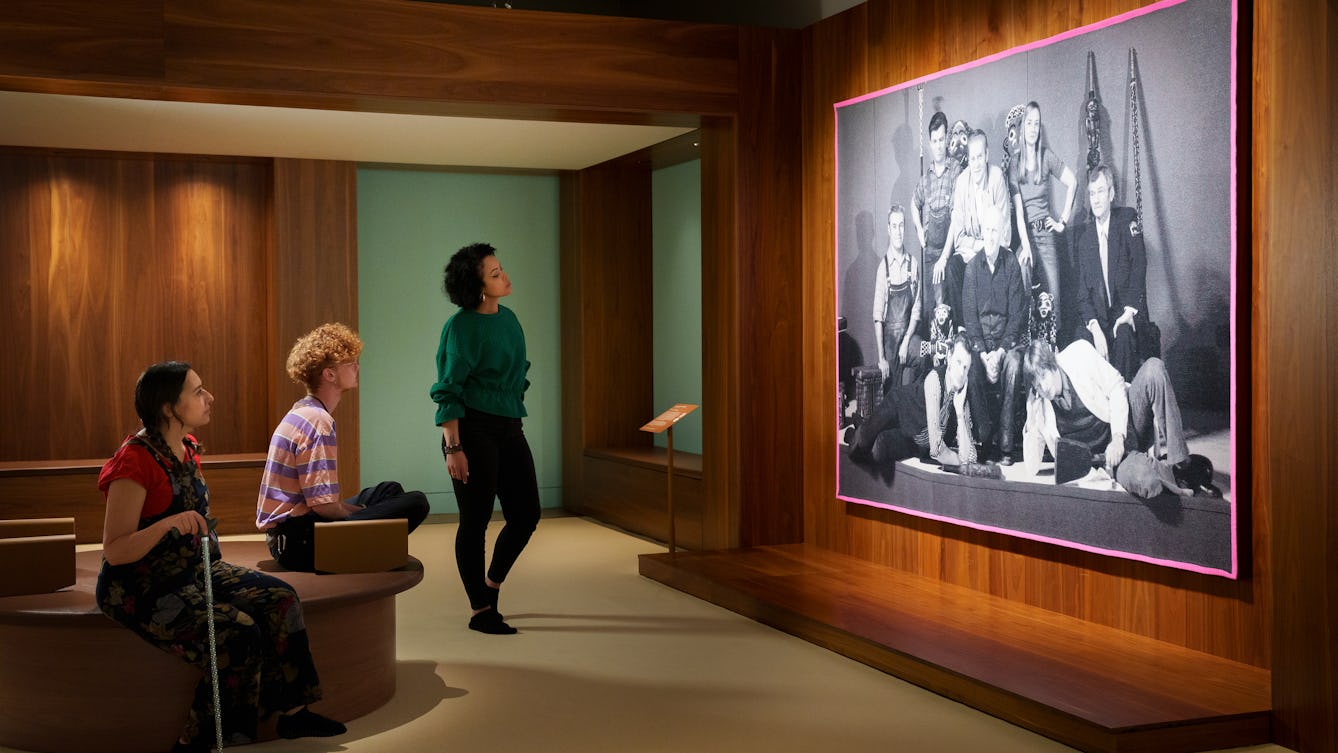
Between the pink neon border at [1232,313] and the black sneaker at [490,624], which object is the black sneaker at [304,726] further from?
the pink neon border at [1232,313]

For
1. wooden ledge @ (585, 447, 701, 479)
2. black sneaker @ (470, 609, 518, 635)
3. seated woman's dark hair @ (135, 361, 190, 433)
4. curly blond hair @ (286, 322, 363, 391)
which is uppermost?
curly blond hair @ (286, 322, 363, 391)

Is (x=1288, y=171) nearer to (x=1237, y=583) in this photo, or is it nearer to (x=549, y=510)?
(x=1237, y=583)

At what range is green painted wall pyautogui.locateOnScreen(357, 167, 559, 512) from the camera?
8.91 meters

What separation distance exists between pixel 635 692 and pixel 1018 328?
1.94 meters

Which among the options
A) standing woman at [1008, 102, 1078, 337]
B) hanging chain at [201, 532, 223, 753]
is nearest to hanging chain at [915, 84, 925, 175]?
standing woman at [1008, 102, 1078, 337]

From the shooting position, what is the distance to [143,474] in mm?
3457

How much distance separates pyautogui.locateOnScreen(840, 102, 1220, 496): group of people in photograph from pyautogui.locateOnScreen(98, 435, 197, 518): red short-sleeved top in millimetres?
2976

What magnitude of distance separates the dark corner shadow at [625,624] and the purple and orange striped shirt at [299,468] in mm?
1317

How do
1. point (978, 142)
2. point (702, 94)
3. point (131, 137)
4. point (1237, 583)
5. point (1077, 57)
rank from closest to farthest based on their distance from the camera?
1. point (1237, 583)
2. point (1077, 57)
3. point (978, 142)
4. point (702, 94)
5. point (131, 137)

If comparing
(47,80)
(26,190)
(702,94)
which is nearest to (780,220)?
(702,94)

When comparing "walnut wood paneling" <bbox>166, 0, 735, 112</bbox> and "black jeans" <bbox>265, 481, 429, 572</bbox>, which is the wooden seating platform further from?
"walnut wood paneling" <bbox>166, 0, 735, 112</bbox>

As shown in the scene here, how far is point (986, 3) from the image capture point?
17.4 ft

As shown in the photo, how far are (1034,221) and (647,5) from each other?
5062 millimetres

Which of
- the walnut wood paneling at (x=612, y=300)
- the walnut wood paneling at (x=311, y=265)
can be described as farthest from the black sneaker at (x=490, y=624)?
the walnut wood paneling at (x=612, y=300)
